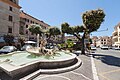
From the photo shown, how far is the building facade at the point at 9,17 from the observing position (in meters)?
28.3

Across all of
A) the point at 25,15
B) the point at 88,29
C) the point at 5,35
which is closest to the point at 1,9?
the point at 5,35

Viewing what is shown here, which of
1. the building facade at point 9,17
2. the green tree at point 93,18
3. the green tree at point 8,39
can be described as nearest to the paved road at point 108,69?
the green tree at point 93,18

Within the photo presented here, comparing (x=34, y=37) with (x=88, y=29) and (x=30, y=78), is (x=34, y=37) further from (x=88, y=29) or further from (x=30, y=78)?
(x=30, y=78)

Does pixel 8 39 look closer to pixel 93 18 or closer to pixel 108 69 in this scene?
pixel 93 18

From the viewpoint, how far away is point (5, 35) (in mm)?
27750

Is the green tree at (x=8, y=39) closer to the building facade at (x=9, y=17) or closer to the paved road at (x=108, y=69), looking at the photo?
the building facade at (x=9, y=17)

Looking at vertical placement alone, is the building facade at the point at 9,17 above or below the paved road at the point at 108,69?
above

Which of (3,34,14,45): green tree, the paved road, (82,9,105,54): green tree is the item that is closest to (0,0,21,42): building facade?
(3,34,14,45): green tree

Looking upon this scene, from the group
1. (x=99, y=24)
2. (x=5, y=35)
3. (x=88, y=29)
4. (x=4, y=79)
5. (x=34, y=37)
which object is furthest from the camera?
(x=34, y=37)

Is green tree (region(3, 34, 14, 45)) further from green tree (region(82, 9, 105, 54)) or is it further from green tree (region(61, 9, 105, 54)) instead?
green tree (region(82, 9, 105, 54))

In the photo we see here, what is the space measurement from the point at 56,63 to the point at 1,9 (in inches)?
954

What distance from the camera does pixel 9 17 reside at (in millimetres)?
30453

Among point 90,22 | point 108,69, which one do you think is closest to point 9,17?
point 90,22

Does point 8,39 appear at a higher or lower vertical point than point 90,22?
lower
